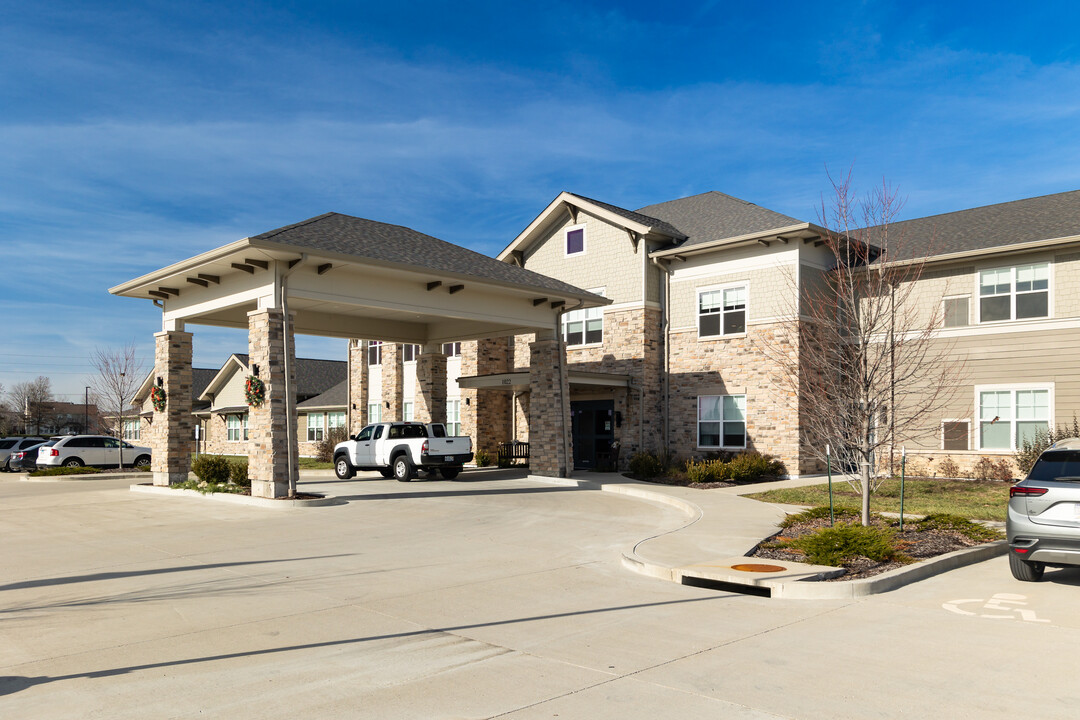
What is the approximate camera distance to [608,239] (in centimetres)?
2892

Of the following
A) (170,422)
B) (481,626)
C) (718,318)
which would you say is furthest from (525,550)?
(718,318)

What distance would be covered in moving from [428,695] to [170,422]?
1914 centimetres

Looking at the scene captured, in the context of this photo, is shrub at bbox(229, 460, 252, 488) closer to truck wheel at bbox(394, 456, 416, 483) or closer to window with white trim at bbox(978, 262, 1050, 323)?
truck wheel at bbox(394, 456, 416, 483)

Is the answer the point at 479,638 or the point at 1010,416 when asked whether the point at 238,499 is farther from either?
the point at 1010,416

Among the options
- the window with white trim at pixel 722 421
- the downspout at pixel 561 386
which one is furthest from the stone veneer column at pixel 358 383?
the window with white trim at pixel 722 421

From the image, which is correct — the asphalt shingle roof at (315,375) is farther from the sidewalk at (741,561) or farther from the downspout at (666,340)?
the sidewalk at (741,561)

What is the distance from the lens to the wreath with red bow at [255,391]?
17984mm

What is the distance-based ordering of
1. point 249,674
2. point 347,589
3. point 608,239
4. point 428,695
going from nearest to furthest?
point 428,695 → point 249,674 → point 347,589 → point 608,239

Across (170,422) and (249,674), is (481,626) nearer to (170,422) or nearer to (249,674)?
(249,674)

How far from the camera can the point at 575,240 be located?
30031 mm

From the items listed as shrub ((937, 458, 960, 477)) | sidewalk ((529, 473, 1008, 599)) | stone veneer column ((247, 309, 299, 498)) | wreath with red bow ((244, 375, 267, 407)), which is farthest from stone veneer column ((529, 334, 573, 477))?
shrub ((937, 458, 960, 477))

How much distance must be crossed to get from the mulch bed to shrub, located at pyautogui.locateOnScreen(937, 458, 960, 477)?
420 inches

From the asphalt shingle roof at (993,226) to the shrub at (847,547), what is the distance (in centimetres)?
1293

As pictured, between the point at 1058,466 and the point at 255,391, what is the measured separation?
589 inches
